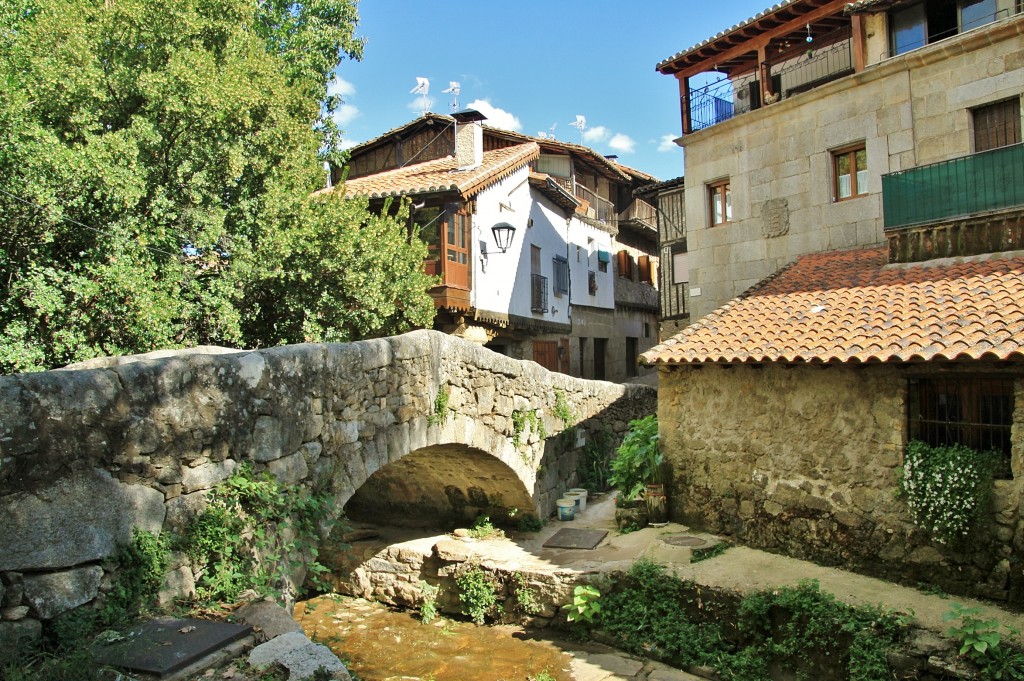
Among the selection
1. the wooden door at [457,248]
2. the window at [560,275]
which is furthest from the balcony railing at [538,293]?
the wooden door at [457,248]

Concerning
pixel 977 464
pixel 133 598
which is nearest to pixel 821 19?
pixel 977 464

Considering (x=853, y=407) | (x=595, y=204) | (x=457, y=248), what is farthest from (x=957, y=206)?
(x=595, y=204)

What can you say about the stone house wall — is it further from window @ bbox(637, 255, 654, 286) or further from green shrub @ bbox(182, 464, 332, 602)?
window @ bbox(637, 255, 654, 286)

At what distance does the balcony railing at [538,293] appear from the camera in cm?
2003

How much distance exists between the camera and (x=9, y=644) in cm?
359

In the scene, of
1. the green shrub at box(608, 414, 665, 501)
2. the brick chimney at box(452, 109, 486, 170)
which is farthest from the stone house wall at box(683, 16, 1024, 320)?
the brick chimney at box(452, 109, 486, 170)

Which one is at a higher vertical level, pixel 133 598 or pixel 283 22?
pixel 283 22

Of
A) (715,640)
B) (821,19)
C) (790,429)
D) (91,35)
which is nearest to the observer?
(715,640)

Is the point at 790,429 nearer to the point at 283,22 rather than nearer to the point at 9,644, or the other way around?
the point at 9,644

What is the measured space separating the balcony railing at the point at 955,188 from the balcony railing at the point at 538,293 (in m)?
10.7

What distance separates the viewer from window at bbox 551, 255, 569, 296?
21719 millimetres

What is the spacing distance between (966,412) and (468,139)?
13.5 m

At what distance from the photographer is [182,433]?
4906 mm

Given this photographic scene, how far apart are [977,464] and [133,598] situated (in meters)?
7.97
